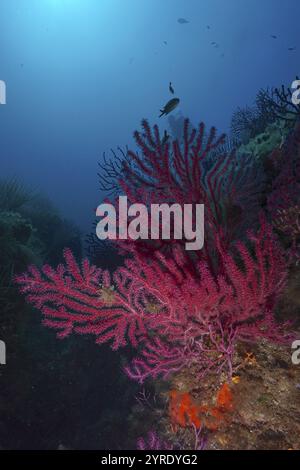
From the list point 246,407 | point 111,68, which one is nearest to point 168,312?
point 246,407

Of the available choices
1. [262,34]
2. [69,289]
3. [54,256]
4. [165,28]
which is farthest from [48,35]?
[69,289]

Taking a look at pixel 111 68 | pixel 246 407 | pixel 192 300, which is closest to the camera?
pixel 192 300

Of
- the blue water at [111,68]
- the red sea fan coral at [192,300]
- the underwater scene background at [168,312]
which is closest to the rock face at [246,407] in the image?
the underwater scene background at [168,312]

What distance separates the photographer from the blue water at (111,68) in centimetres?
7994

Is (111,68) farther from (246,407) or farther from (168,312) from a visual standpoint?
(246,407)

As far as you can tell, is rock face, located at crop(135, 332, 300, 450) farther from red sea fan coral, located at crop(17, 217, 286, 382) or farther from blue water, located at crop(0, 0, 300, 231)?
blue water, located at crop(0, 0, 300, 231)

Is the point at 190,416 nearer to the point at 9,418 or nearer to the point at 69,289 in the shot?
the point at 69,289

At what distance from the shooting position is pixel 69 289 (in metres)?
2.85

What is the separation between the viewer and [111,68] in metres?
106

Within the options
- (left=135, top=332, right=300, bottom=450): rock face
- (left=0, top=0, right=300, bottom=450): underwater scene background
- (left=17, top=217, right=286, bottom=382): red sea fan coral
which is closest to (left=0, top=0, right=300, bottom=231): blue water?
(left=0, top=0, right=300, bottom=450): underwater scene background

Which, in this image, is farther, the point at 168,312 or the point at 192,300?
the point at 168,312

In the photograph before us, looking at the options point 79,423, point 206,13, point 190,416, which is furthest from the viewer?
point 206,13

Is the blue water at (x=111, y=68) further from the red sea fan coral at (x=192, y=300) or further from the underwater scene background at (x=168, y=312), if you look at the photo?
the red sea fan coral at (x=192, y=300)

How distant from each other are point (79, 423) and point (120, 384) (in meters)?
0.70
